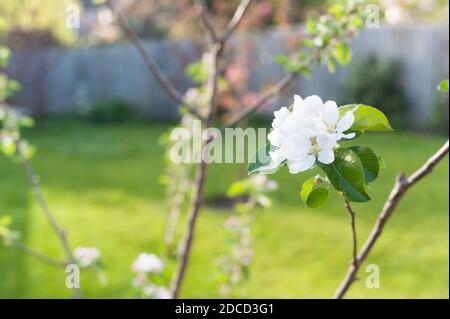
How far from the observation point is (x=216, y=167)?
6375 millimetres

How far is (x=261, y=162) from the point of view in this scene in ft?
2.64

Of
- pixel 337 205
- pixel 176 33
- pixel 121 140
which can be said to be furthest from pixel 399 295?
pixel 176 33

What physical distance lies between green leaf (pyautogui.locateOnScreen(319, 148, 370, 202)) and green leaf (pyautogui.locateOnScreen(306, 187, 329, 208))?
3.5 inches

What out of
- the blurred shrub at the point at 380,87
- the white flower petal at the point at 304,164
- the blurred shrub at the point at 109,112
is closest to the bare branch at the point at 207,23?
the white flower petal at the point at 304,164

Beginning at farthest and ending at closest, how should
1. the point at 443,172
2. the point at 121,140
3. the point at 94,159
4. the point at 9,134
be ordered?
the point at 121,140 → the point at 94,159 → the point at 443,172 → the point at 9,134

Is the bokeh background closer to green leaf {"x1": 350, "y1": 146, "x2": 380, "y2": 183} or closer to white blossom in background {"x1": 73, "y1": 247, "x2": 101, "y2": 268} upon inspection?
white blossom in background {"x1": 73, "y1": 247, "x2": 101, "y2": 268}

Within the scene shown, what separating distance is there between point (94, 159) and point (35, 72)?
172 inches

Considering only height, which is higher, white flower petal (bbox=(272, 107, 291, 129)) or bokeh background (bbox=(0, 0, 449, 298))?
bokeh background (bbox=(0, 0, 449, 298))

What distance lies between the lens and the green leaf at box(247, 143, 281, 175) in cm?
78

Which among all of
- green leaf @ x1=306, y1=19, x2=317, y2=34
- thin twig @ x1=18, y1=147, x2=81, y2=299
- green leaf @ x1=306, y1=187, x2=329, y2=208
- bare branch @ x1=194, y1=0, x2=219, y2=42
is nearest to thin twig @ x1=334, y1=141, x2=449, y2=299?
green leaf @ x1=306, y1=187, x2=329, y2=208

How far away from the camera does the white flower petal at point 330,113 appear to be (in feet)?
2.35

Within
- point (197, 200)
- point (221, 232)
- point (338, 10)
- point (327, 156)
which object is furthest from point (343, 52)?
point (221, 232)

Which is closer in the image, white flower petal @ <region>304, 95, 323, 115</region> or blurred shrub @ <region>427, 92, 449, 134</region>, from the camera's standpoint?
white flower petal @ <region>304, 95, 323, 115</region>
